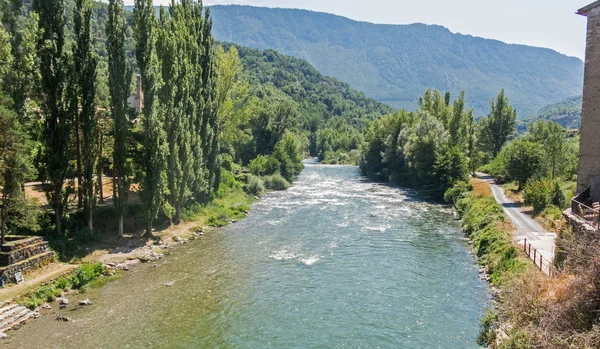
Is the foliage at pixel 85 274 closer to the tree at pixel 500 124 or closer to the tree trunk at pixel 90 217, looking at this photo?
the tree trunk at pixel 90 217

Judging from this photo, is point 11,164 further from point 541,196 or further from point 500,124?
point 500,124

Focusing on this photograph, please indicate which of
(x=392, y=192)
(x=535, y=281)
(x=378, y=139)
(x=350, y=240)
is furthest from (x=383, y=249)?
(x=378, y=139)

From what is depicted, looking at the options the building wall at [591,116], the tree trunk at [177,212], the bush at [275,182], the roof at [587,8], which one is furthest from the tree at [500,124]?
the roof at [587,8]

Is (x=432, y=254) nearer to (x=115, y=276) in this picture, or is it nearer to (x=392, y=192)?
(x=115, y=276)

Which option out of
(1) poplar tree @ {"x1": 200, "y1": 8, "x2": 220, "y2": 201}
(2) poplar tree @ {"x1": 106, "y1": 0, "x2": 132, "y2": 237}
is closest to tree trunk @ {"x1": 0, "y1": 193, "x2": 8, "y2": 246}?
(2) poplar tree @ {"x1": 106, "y1": 0, "x2": 132, "y2": 237}

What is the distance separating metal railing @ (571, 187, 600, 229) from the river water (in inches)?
252

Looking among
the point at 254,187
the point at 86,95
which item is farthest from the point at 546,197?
the point at 86,95

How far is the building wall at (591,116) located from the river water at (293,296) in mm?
7550

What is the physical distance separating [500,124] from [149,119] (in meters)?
72.2

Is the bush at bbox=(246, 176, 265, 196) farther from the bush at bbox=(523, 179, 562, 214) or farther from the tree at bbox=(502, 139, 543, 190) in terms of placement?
the bush at bbox=(523, 179, 562, 214)

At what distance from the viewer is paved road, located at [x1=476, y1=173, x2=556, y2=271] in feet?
82.8

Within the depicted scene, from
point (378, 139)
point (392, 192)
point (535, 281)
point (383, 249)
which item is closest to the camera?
point (535, 281)

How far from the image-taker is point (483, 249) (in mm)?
29000

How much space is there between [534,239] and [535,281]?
13735mm
